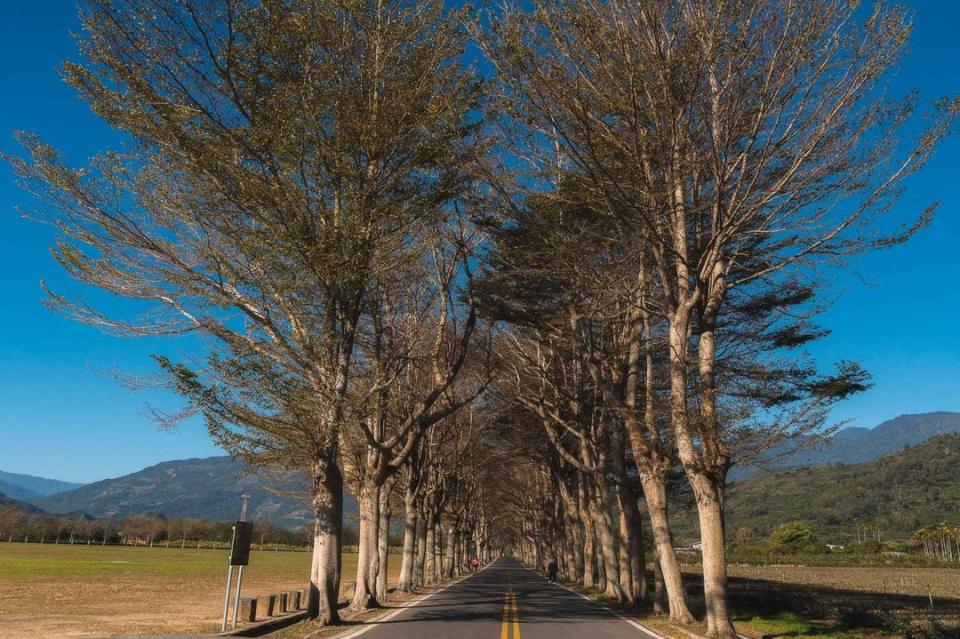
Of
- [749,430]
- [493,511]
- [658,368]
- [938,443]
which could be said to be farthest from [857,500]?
[749,430]

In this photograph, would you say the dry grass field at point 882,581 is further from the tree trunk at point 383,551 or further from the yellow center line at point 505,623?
the tree trunk at point 383,551

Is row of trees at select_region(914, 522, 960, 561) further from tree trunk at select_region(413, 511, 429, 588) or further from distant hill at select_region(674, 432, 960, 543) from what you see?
tree trunk at select_region(413, 511, 429, 588)

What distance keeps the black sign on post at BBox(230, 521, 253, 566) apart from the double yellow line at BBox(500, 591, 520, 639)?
A: 5.42m

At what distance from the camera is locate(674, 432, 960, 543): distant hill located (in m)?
119

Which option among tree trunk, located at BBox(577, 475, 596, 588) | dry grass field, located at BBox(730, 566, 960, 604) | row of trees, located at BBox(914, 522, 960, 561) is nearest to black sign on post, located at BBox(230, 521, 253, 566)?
tree trunk, located at BBox(577, 475, 596, 588)

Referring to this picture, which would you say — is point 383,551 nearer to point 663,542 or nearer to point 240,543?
point 663,542

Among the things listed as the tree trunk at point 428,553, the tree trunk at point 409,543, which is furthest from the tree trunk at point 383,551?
the tree trunk at point 428,553

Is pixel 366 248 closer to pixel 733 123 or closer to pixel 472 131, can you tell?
pixel 472 131

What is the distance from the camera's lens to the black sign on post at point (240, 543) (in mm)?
13297

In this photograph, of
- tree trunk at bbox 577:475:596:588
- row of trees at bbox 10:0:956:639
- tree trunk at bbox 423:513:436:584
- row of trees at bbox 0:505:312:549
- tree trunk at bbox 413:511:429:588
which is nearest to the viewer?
row of trees at bbox 10:0:956:639

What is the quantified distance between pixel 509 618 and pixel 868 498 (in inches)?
5352

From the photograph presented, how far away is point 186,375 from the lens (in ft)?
43.9

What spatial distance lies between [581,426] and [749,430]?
10.7 meters

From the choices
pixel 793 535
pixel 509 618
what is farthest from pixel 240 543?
pixel 793 535
